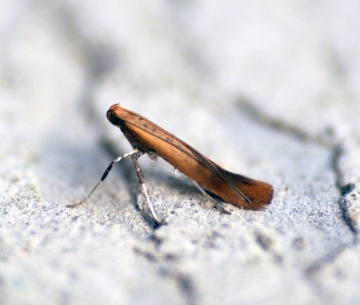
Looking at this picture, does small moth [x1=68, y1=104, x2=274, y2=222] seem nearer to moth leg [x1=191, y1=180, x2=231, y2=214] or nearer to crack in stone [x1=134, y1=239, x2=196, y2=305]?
moth leg [x1=191, y1=180, x2=231, y2=214]

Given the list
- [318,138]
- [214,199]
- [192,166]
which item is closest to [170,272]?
[214,199]

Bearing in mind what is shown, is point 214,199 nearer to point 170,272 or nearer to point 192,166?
point 192,166

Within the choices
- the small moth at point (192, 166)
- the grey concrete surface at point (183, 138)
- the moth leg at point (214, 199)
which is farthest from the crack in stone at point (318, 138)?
the moth leg at point (214, 199)

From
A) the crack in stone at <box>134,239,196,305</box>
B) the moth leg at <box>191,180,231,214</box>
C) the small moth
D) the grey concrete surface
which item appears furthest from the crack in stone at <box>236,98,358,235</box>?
the crack in stone at <box>134,239,196,305</box>

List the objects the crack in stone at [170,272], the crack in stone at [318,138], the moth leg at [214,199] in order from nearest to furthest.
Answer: the crack in stone at [170,272], the moth leg at [214,199], the crack in stone at [318,138]

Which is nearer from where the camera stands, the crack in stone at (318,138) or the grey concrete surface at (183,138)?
the grey concrete surface at (183,138)

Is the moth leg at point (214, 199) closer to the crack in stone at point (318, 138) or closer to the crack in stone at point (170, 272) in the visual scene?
the crack in stone at point (170, 272)
